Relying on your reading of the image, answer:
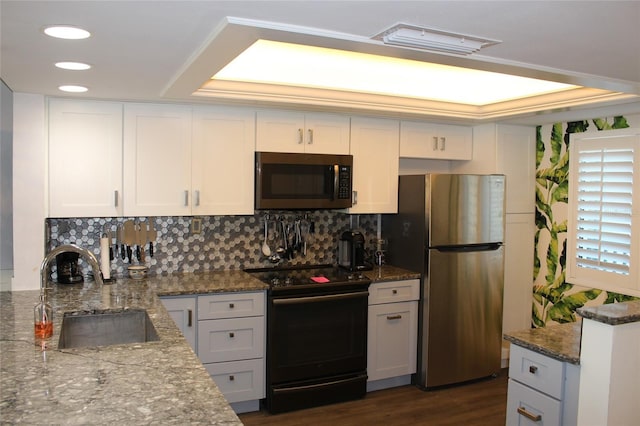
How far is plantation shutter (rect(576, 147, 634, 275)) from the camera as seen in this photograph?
386cm

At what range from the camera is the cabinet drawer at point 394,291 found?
4004mm

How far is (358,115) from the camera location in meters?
4.12

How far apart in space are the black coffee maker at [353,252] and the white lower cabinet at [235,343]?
91 cm

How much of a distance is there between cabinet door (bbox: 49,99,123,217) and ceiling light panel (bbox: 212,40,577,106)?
2.70 ft

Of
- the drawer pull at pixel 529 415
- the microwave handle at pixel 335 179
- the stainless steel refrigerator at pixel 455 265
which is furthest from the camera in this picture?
the stainless steel refrigerator at pixel 455 265

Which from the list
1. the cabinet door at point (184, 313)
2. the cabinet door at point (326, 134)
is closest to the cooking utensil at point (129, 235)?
the cabinet door at point (184, 313)

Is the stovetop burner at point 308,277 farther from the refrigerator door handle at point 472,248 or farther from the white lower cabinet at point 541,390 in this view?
the white lower cabinet at point 541,390

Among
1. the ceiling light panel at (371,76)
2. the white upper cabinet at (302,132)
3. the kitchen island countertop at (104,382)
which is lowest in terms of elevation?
the kitchen island countertop at (104,382)

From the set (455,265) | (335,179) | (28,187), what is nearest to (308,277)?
(335,179)

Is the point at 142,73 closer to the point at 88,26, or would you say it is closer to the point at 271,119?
the point at 88,26

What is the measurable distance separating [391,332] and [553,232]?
5.43 ft

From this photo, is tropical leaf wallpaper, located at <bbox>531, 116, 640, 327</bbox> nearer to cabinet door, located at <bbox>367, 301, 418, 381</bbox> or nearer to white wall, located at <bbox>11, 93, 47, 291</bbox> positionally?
cabinet door, located at <bbox>367, 301, 418, 381</bbox>

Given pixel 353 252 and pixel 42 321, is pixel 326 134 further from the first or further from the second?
pixel 42 321

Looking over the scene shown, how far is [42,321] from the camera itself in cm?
223
